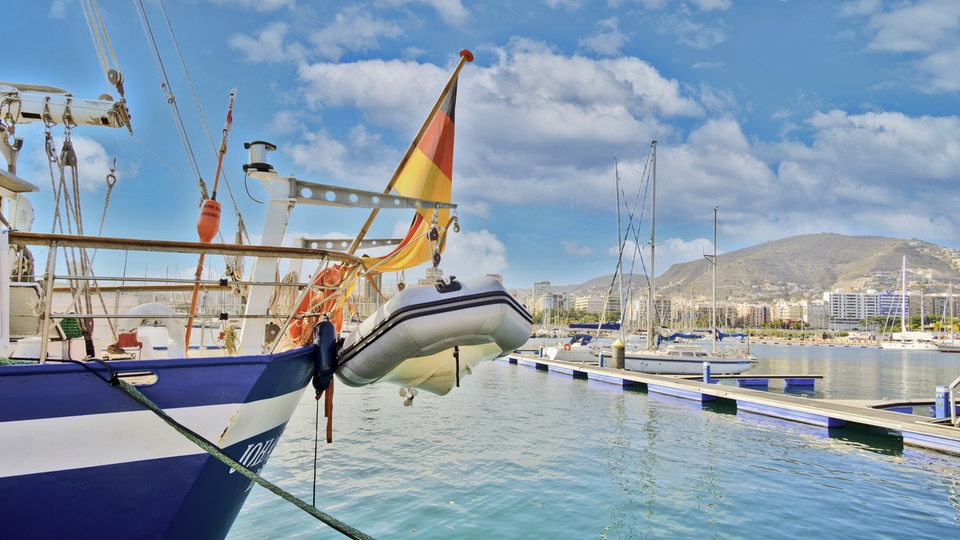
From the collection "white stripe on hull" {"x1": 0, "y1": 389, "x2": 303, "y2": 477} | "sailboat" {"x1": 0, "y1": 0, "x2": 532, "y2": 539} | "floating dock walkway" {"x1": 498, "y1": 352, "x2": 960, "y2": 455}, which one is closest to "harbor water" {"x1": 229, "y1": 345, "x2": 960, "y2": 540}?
"floating dock walkway" {"x1": 498, "y1": 352, "x2": 960, "y2": 455}

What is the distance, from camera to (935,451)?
41.7 ft

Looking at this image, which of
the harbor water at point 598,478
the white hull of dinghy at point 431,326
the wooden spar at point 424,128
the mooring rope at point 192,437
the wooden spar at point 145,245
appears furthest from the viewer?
the harbor water at point 598,478

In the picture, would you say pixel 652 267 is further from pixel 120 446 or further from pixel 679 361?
pixel 120 446

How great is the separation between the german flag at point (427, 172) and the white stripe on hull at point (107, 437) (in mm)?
2805

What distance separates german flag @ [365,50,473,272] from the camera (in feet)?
23.2

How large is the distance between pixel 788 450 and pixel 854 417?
3185 millimetres

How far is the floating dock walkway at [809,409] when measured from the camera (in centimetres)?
1300

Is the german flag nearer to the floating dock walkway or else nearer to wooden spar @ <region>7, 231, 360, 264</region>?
wooden spar @ <region>7, 231, 360, 264</region>

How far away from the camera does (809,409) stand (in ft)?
53.3

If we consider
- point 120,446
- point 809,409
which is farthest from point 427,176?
point 809,409

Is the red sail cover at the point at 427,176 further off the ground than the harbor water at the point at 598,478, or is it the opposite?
the red sail cover at the point at 427,176

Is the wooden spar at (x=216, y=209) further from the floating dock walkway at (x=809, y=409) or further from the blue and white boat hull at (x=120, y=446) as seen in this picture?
the floating dock walkway at (x=809, y=409)

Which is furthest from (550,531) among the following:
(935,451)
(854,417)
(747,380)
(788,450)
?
(747,380)

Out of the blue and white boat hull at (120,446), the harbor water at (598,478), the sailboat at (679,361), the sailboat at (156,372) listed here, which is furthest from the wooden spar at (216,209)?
the sailboat at (679,361)
